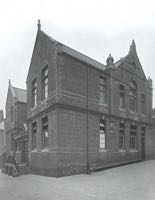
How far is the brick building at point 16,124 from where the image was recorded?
83.7 feet

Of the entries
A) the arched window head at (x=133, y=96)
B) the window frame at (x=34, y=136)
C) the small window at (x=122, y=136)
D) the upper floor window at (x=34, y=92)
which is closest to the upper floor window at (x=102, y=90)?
the small window at (x=122, y=136)

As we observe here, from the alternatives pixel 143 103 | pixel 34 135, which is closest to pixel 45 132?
pixel 34 135

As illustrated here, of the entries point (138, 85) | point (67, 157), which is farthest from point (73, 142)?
point (138, 85)

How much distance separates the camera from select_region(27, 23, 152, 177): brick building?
16.6m

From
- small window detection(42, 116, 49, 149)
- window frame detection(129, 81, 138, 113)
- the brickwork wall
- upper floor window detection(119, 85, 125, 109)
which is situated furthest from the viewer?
window frame detection(129, 81, 138, 113)

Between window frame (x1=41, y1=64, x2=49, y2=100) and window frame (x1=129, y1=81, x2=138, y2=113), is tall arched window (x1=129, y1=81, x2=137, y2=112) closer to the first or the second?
window frame (x1=129, y1=81, x2=138, y2=113)

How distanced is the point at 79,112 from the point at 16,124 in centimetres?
1368

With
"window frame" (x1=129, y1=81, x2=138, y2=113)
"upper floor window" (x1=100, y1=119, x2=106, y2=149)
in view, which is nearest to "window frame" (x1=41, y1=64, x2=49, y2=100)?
"upper floor window" (x1=100, y1=119, x2=106, y2=149)

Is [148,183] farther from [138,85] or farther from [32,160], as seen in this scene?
[138,85]

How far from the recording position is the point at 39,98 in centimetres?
2017

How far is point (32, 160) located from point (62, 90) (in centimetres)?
797

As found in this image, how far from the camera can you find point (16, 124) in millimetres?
28703

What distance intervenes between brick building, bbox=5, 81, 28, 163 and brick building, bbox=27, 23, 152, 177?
14.0ft

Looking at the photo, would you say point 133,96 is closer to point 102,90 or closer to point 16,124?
point 102,90
